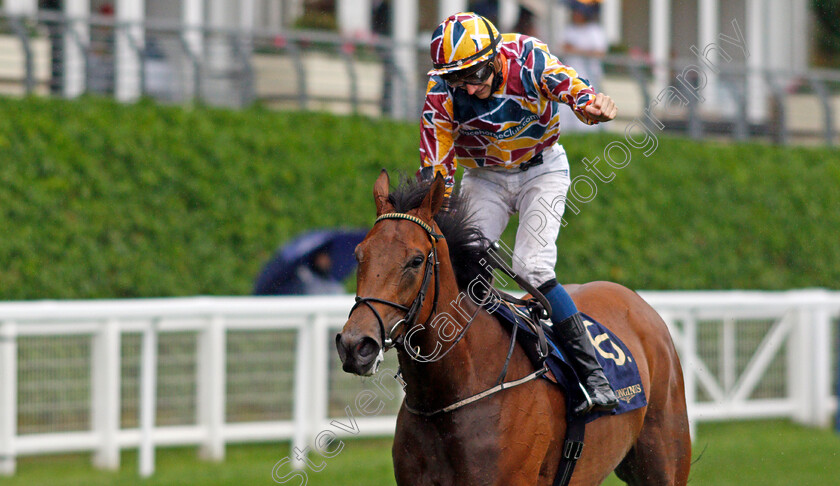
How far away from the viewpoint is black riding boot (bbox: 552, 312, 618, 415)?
3562 mm

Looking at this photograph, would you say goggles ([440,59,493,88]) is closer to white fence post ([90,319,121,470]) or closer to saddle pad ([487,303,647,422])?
saddle pad ([487,303,647,422])

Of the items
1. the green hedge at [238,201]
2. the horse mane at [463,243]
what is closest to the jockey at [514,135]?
the horse mane at [463,243]

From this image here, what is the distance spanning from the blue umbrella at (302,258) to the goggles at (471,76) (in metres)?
3.68

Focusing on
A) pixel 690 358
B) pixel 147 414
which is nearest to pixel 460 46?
pixel 147 414

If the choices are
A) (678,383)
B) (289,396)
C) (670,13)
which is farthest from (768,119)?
(678,383)

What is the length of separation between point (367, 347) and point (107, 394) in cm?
355

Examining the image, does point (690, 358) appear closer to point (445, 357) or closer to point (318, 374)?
point (318, 374)

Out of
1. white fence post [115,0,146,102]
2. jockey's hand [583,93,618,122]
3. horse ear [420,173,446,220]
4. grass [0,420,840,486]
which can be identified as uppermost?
white fence post [115,0,146,102]

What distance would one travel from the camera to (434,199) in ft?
10.5

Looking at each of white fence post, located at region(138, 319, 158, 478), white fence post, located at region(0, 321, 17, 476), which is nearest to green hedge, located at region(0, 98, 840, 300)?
white fence post, located at region(0, 321, 17, 476)

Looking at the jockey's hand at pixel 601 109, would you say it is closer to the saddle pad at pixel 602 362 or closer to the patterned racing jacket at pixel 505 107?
the patterned racing jacket at pixel 505 107

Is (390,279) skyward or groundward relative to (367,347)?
skyward

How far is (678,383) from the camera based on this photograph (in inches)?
170

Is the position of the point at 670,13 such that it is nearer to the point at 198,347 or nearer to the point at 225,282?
the point at 225,282
